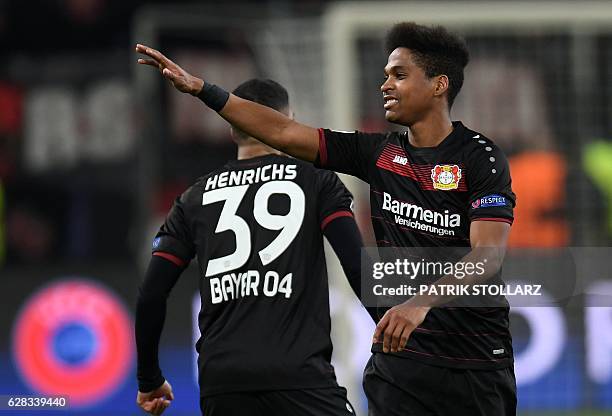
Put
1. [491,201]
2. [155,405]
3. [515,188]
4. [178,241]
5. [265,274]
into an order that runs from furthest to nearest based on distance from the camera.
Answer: [515,188] → [155,405] → [178,241] → [265,274] → [491,201]

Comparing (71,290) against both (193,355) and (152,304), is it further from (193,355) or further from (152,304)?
(152,304)

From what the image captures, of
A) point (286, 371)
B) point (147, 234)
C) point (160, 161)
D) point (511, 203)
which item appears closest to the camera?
point (511, 203)

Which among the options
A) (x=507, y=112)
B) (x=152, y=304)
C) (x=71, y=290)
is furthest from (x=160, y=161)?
(x=152, y=304)

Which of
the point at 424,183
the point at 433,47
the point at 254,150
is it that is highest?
the point at 433,47

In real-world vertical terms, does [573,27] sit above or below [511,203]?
above

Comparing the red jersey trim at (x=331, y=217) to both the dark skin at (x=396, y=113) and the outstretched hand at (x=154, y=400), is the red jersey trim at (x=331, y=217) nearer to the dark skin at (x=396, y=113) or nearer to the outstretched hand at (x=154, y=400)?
the dark skin at (x=396, y=113)

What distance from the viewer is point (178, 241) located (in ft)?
15.5

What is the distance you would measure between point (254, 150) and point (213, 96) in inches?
19.6

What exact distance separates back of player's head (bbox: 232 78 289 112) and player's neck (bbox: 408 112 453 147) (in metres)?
0.57

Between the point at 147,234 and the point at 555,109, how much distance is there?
12.0 ft

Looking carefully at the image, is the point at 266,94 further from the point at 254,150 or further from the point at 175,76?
the point at 175,76

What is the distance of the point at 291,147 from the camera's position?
4.39 meters

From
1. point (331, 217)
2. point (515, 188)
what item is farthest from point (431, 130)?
point (515, 188)

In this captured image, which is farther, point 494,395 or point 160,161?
point 160,161
